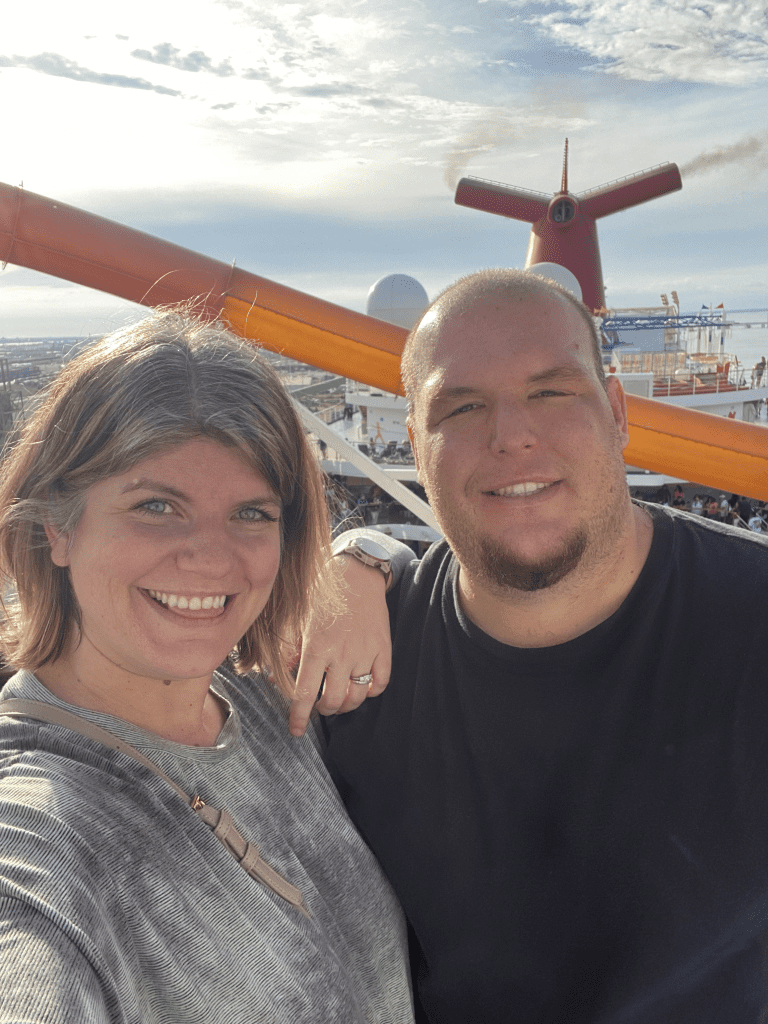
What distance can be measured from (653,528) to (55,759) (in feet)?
5.08

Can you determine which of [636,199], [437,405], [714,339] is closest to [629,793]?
[437,405]

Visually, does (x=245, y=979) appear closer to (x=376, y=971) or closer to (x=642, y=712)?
(x=376, y=971)

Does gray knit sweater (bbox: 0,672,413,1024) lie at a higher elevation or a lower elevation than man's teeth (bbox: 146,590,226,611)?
lower

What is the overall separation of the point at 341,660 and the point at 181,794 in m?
0.67

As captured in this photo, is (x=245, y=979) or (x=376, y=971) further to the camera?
(x=376, y=971)

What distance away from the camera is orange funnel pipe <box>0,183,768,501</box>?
8.92 feet

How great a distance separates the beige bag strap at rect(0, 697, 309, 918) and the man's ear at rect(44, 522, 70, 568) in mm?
291

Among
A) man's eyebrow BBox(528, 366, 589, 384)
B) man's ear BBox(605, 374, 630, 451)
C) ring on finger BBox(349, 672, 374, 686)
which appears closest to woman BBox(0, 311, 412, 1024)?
ring on finger BBox(349, 672, 374, 686)

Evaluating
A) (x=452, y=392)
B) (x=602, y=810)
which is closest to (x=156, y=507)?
(x=452, y=392)

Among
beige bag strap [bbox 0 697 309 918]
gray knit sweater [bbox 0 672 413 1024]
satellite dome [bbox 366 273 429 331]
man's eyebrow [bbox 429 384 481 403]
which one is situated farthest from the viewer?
satellite dome [bbox 366 273 429 331]

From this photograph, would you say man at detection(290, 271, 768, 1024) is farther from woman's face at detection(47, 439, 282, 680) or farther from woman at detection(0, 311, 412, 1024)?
woman's face at detection(47, 439, 282, 680)

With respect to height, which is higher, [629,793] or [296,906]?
[629,793]

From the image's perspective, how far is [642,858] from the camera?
1690 millimetres

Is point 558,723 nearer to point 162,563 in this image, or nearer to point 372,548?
point 372,548
